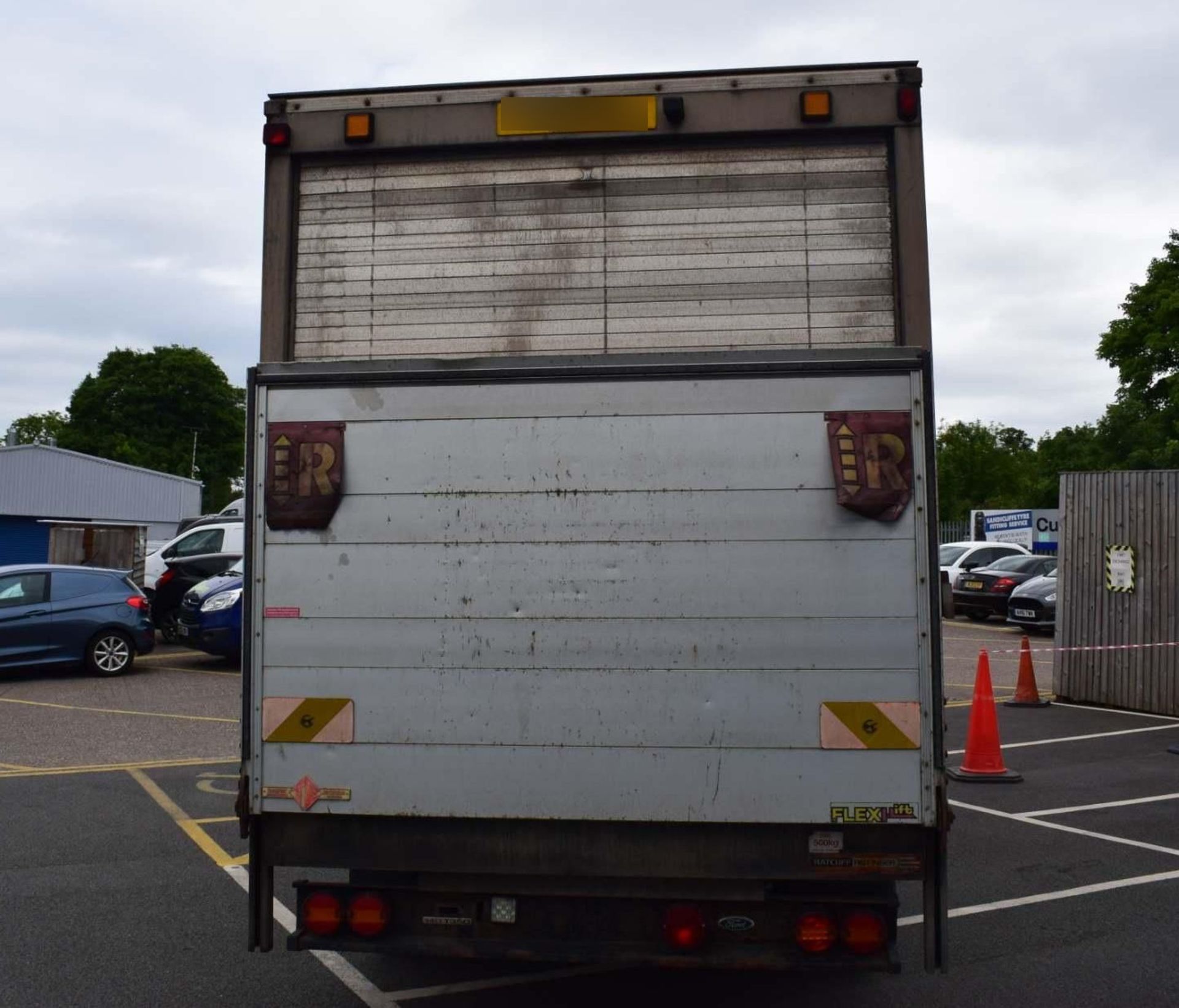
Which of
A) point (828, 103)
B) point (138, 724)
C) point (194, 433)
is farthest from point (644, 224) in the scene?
point (194, 433)

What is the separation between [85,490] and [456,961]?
53.0 m

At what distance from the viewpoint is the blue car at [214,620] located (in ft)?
54.0

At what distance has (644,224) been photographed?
15.3 feet

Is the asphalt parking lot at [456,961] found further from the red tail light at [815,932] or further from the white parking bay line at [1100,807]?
the red tail light at [815,932]

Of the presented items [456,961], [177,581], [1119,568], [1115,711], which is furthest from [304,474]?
[177,581]

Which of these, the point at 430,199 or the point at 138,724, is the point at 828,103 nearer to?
the point at 430,199

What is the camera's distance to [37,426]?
10844 centimetres

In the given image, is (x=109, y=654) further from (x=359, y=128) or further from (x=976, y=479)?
(x=976, y=479)

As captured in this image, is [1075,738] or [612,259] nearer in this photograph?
[612,259]

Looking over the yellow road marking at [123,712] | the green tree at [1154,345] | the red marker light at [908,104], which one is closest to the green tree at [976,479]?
the green tree at [1154,345]

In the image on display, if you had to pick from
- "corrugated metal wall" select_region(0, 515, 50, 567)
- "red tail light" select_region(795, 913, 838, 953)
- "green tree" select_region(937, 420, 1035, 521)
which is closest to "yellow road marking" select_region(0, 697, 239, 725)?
"red tail light" select_region(795, 913, 838, 953)

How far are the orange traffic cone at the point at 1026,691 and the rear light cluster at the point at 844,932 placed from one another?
10198 mm

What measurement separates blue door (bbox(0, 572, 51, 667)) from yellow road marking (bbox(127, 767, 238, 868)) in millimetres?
6723

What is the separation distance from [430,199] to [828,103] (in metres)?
1.52
